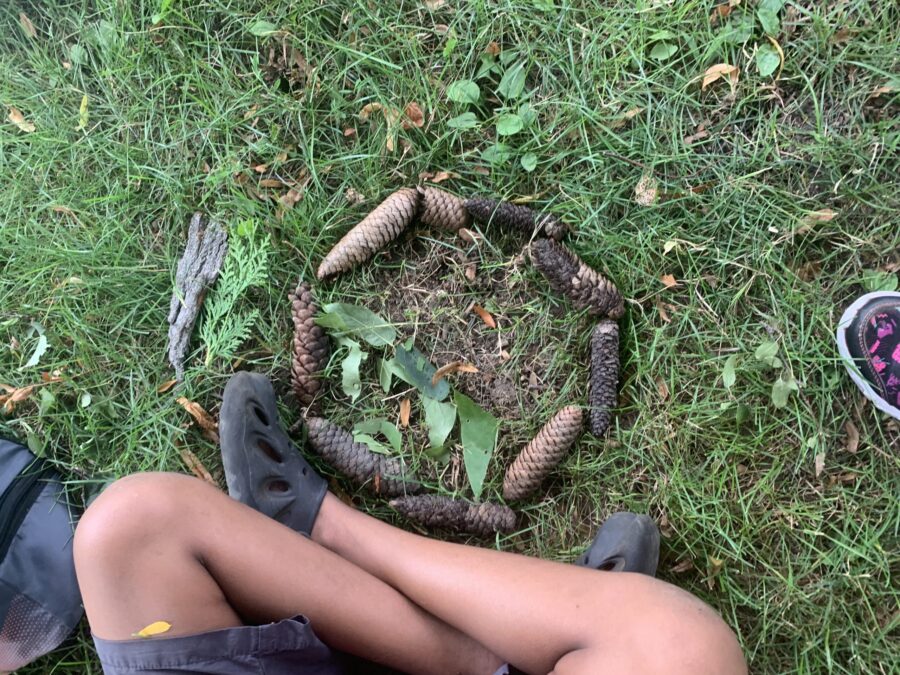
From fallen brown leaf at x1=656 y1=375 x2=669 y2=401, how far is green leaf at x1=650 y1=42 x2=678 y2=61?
0.91 meters

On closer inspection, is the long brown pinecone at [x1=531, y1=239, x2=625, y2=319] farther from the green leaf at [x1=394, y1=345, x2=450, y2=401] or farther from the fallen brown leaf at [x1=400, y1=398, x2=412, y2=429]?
the fallen brown leaf at [x1=400, y1=398, x2=412, y2=429]

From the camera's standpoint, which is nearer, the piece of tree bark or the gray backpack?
the gray backpack

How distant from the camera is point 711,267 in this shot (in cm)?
187

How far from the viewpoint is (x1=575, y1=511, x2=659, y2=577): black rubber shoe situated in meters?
1.68

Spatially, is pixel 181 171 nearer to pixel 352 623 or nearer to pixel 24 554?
pixel 24 554

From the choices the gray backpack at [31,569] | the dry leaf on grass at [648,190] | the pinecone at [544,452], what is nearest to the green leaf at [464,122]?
the dry leaf on grass at [648,190]

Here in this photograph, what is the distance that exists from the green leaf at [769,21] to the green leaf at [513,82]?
0.67 metres

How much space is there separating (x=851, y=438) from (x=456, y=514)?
1.11m

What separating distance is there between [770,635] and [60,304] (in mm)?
2262

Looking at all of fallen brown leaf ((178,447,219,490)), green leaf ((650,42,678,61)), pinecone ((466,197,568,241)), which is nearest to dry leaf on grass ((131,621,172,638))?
fallen brown leaf ((178,447,219,490))

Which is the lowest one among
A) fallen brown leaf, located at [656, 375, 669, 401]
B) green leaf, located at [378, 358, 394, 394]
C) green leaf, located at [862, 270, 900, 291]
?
fallen brown leaf, located at [656, 375, 669, 401]

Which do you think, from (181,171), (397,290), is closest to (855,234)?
(397,290)

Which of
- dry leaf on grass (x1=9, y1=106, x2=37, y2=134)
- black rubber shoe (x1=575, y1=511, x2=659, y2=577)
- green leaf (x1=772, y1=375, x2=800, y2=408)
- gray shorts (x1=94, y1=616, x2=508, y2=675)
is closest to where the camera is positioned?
gray shorts (x1=94, y1=616, x2=508, y2=675)

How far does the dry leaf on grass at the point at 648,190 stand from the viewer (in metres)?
1.87
